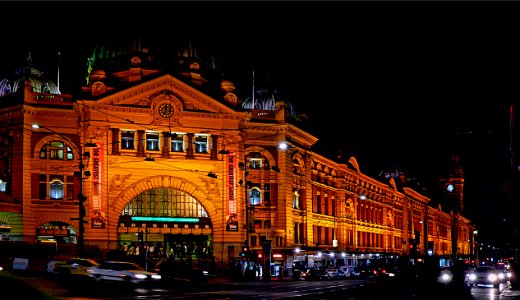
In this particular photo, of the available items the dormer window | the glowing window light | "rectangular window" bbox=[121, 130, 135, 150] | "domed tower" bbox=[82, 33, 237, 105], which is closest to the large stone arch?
the glowing window light

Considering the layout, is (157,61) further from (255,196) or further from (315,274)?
(315,274)

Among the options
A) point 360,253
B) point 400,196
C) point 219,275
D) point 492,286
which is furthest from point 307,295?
point 400,196

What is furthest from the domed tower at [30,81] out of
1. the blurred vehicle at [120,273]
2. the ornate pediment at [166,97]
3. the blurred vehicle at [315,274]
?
the blurred vehicle at [120,273]

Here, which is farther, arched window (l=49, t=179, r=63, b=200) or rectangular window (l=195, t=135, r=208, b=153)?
rectangular window (l=195, t=135, r=208, b=153)

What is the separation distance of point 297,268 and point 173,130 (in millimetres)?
17959

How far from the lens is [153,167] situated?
76.9m

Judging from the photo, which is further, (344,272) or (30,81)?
(30,81)

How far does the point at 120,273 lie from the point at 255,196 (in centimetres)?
3761

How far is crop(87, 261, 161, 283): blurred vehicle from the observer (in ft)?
150

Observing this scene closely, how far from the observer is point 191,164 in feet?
257

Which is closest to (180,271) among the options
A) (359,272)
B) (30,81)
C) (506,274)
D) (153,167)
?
(153,167)

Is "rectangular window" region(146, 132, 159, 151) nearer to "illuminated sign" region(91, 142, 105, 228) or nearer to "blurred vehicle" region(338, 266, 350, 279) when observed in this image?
"illuminated sign" region(91, 142, 105, 228)

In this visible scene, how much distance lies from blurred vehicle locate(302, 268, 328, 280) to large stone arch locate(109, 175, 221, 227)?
32.5 feet

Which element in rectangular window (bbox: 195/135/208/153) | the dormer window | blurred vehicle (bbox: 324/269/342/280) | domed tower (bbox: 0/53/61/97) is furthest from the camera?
domed tower (bbox: 0/53/61/97)
